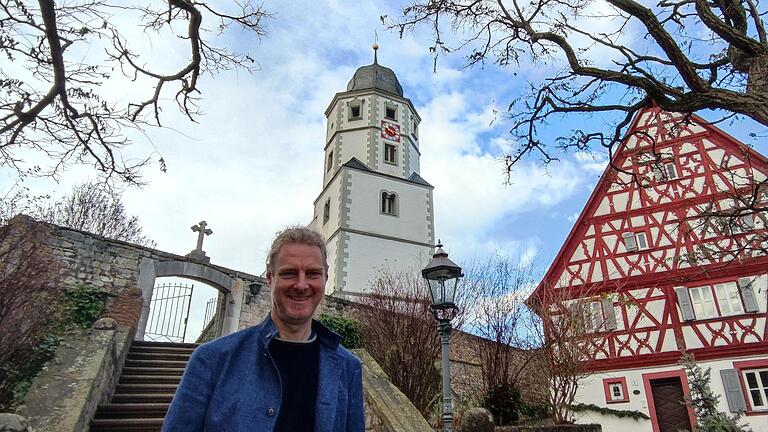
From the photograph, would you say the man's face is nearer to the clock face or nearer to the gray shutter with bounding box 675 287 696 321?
the gray shutter with bounding box 675 287 696 321

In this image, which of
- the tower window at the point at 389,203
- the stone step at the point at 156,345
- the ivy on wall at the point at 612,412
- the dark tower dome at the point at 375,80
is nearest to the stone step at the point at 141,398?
the stone step at the point at 156,345

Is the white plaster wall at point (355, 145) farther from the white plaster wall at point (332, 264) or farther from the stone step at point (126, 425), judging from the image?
the stone step at point (126, 425)

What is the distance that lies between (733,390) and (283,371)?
13.7m

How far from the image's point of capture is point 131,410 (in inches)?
214

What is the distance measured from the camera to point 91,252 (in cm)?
926

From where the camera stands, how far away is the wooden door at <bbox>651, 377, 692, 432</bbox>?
1214cm

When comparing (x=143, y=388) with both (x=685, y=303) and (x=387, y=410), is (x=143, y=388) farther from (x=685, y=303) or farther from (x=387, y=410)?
(x=685, y=303)

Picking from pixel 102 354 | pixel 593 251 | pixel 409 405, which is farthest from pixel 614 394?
pixel 102 354

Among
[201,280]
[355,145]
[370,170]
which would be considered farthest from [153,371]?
[355,145]

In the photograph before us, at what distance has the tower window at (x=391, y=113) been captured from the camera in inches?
1055

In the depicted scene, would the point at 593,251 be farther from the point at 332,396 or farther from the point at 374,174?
the point at 332,396

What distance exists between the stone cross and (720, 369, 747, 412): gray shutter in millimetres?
12332

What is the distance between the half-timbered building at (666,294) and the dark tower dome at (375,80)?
52.0 ft

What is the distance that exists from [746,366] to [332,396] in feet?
44.5
